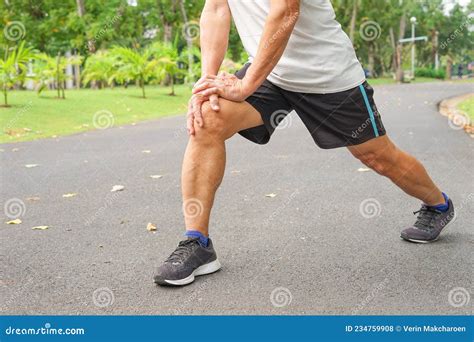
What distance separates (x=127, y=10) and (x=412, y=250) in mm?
31824

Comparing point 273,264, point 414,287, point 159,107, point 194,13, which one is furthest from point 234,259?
point 194,13

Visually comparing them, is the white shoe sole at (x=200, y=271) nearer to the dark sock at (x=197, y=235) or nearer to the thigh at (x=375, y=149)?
the dark sock at (x=197, y=235)

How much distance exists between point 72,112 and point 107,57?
24.4 ft

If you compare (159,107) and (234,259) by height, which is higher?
(234,259)

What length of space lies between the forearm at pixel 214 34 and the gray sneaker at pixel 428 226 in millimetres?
1491

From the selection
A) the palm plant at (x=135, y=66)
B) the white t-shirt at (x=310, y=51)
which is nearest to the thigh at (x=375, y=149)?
the white t-shirt at (x=310, y=51)

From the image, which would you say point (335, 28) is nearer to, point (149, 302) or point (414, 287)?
point (414, 287)

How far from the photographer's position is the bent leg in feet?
9.75

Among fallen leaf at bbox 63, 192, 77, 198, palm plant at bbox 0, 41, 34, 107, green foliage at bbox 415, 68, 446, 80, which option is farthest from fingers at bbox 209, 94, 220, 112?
green foliage at bbox 415, 68, 446, 80

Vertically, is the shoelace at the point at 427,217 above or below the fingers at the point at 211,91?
below

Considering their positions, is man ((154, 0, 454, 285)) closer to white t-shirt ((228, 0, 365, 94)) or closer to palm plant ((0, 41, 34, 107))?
white t-shirt ((228, 0, 365, 94))

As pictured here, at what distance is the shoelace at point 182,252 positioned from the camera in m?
3.05

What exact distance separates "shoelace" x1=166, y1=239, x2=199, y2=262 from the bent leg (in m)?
0.07

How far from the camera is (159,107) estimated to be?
17078 millimetres
